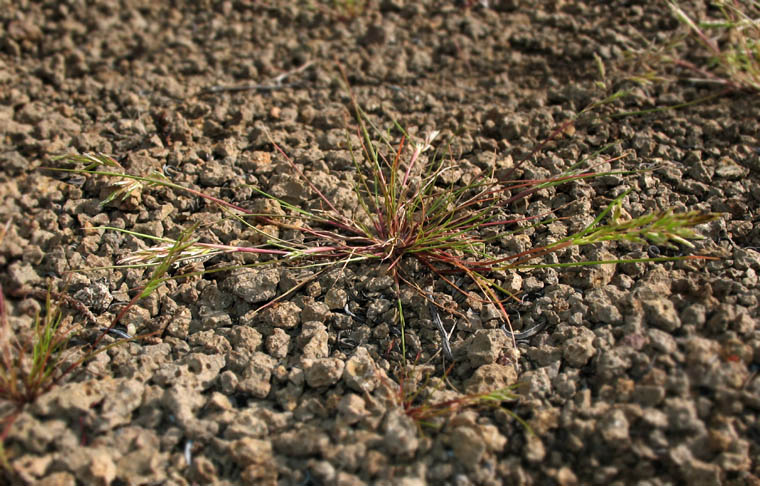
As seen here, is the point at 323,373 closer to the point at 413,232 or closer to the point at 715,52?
the point at 413,232

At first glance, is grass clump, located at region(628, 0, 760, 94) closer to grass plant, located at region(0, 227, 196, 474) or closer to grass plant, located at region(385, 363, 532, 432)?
grass plant, located at region(385, 363, 532, 432)

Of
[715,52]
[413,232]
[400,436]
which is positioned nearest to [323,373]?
[400,436]

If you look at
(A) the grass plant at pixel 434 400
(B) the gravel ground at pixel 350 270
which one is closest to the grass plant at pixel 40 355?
(B) the gravel ground at pixel 350 270

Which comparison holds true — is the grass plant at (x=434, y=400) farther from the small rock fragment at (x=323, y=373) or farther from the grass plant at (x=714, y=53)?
the grass plant at (x=714, y=53)

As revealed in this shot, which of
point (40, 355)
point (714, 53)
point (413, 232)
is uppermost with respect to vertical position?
point (714, 53)

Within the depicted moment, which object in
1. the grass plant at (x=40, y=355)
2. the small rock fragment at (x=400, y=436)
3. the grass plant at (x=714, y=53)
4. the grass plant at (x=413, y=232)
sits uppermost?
the grass plant at (x=714, y=53)

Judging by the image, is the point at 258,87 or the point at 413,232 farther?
the point at 258,87

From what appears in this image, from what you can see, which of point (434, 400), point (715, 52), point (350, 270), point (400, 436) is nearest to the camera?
point (400, 436)

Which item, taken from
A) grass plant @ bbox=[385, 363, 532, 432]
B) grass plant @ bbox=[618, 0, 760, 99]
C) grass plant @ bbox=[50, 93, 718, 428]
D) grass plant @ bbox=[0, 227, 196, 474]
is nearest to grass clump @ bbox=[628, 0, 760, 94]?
grass plant @ bbox=[618, 0, 760, 99]
